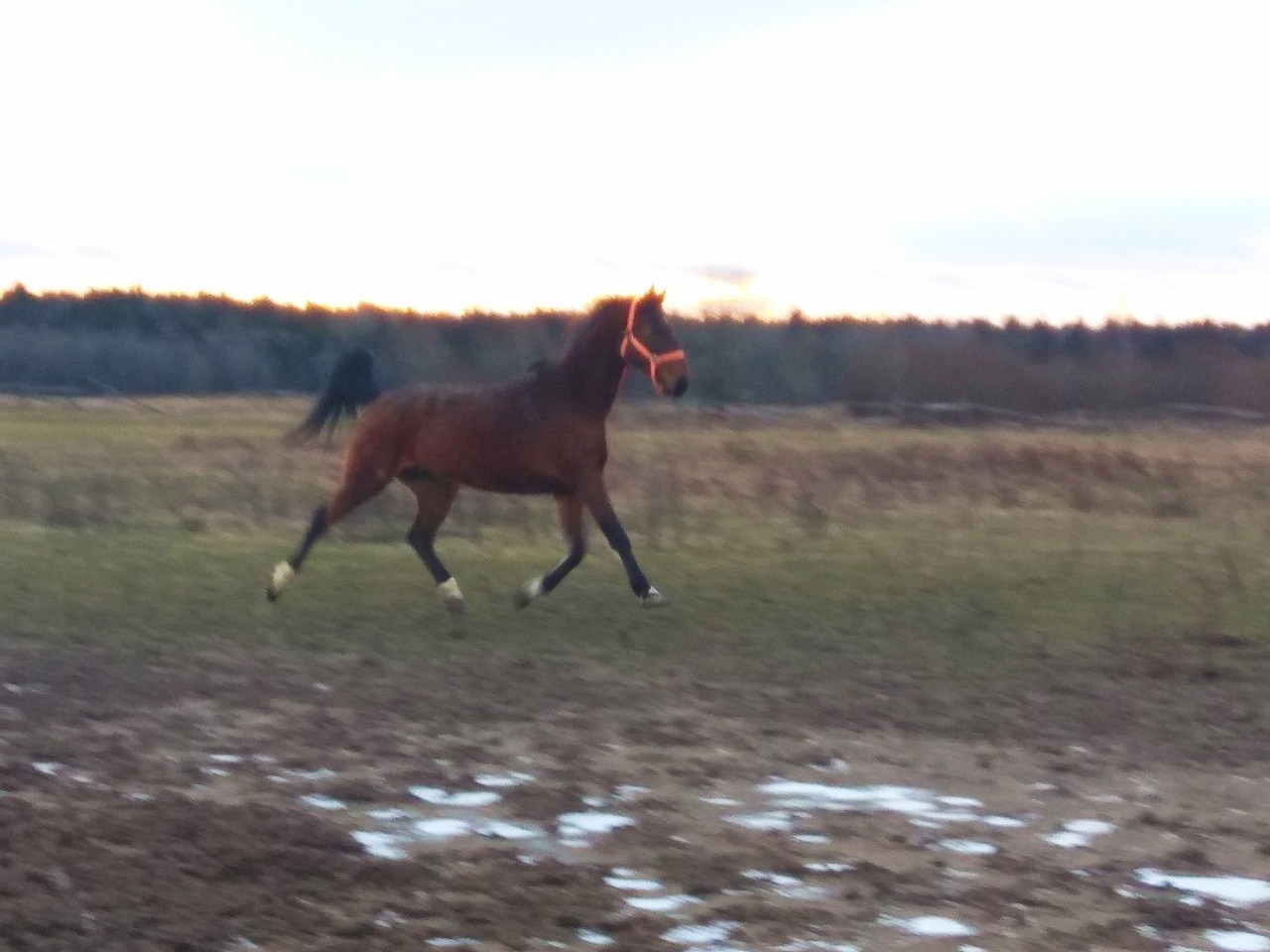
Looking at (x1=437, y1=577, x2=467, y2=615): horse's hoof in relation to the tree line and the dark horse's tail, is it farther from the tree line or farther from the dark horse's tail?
the tree line

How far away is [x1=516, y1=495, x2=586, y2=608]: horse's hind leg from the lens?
35.2 feet

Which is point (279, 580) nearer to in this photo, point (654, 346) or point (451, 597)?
point (451, 597)

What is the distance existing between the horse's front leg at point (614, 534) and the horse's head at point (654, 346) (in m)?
0.71

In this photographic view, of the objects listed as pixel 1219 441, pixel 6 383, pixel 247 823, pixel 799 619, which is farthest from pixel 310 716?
pixel 6 383

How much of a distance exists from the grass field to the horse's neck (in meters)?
1.36

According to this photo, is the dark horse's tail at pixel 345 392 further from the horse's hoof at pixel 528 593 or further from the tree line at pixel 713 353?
the tree line at pixel 713 353

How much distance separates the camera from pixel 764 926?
4637 mm

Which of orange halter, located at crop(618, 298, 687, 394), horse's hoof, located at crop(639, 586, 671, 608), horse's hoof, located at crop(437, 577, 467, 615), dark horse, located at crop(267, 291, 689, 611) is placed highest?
orange halter, located at crop(618, 298, 687, 394)

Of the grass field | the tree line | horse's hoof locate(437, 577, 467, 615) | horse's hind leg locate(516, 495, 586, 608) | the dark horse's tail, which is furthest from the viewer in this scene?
the tree line

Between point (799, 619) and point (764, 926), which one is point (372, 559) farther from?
point (764, 926)

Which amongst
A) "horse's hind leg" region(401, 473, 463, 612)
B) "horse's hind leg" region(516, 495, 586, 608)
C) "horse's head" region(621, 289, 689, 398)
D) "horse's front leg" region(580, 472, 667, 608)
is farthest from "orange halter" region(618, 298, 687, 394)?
"horse's hind leg" region(401, 473, 463, 612)

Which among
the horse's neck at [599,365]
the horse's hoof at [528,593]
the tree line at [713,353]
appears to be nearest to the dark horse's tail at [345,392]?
the horse's neck at [599,365]

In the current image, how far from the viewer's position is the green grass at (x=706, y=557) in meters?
10.3

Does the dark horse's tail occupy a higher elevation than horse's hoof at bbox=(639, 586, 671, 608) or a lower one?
higher
